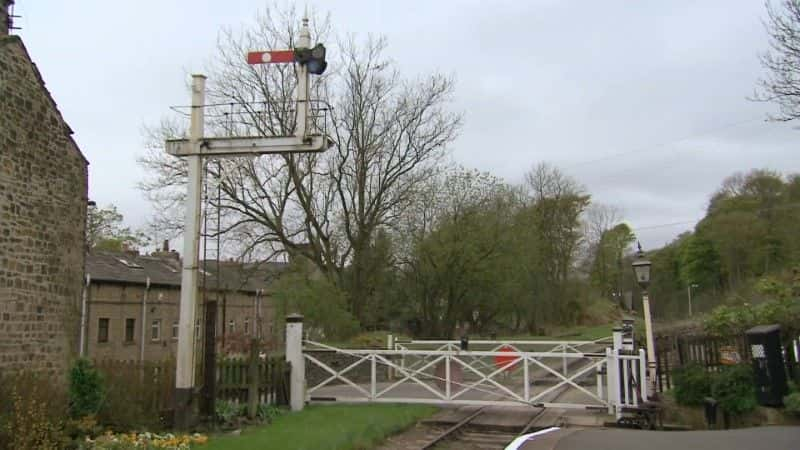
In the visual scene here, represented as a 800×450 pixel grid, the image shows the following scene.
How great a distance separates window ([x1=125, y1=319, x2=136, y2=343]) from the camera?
33.6 metres

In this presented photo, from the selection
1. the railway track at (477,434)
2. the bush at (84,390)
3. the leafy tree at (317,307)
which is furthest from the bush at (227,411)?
the leafy tree at (317,307)

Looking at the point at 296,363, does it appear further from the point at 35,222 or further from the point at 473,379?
the point at 473,379

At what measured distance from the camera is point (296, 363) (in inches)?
560

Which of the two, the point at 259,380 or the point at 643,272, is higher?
the point at 643,272

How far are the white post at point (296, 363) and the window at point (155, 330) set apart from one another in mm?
23399

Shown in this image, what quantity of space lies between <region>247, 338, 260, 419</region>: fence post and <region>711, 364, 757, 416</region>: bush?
810 centimetres

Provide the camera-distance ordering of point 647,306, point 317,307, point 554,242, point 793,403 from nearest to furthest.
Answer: point 793,403 < point 647,306 < point 317,307 < point 554,242

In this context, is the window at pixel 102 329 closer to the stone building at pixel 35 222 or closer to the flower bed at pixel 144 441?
the stone building at pixel 35 222

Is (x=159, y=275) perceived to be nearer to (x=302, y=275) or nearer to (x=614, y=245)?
(x=302, y=275)

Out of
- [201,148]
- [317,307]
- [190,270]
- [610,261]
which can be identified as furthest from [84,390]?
Answer: [610,261]

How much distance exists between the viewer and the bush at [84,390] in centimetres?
973

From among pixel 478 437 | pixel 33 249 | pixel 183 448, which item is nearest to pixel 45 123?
pixel 33 249

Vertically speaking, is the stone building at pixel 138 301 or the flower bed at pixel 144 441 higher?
the stone building at pixel 138 301

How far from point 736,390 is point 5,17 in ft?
51.4
